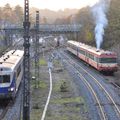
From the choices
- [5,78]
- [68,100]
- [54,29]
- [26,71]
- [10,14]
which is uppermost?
[10,14]

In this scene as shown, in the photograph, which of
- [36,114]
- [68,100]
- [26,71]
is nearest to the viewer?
[26,71]

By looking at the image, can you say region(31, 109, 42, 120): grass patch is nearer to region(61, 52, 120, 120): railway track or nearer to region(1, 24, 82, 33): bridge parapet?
region(61, 52, 120, 120): railway track

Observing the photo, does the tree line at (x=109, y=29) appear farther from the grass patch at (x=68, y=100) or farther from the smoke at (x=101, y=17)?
the grass patch at (x=68, y=100)

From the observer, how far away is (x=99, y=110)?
1126 inches

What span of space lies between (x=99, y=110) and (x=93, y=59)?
23134 mm

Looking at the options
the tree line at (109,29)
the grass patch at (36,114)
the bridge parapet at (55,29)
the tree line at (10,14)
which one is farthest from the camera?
the tree line at (10,14)

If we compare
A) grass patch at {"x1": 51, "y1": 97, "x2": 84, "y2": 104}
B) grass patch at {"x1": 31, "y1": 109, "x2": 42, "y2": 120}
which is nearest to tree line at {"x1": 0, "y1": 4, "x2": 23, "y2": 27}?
grass patch at {"x1": 51, "y1": 97, "x2": 84, "y2": 104}

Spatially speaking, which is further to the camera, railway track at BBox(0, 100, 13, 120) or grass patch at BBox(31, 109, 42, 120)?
railway track at BBox(0, 100, 13, 120)

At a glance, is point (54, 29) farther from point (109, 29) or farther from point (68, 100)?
point (68, 100)

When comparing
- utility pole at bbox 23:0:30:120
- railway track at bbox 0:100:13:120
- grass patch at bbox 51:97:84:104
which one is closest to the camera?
utility pole at bbox 23:0:30:120

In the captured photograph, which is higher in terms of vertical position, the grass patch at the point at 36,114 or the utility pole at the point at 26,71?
the utility pole at the point at 26,71

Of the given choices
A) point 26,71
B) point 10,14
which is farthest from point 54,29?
point 26,71

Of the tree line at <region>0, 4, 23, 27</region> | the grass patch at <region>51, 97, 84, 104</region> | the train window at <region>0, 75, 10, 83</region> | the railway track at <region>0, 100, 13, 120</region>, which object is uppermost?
the tree line at <region>0, 4, 23, 27</region>

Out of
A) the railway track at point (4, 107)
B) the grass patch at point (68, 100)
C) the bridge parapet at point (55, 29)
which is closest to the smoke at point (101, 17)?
the bridge parapet at point (55, 29)
